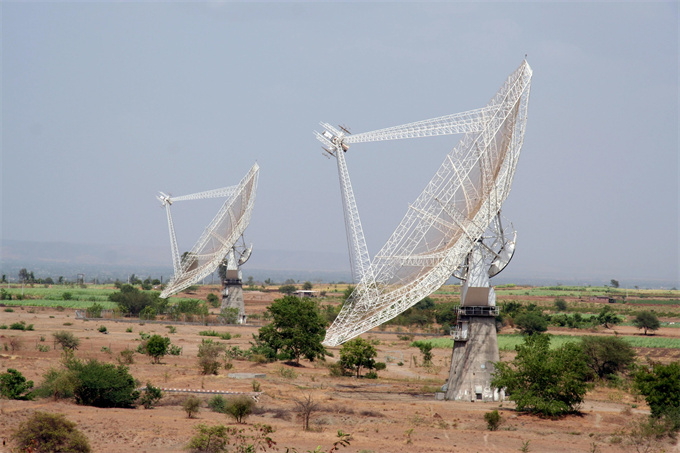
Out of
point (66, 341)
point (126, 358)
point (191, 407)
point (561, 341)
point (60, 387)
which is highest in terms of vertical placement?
point (60, 387)

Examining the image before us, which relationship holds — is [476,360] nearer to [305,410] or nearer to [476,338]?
[476,338]

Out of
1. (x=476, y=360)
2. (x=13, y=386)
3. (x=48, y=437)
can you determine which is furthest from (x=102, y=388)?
(x=476, y=360)

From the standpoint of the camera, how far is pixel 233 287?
87.7 m

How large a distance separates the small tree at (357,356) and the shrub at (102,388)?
19.6m

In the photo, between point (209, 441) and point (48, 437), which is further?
point (209, 441)

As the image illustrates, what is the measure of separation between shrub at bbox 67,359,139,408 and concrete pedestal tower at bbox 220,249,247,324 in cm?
4956

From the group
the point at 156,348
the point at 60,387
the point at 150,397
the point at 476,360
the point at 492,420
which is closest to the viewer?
the point at 492,420

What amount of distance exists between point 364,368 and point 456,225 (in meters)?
20.3

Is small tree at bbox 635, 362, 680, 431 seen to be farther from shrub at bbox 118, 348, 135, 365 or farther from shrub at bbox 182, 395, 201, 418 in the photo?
shrub at bbox 118, 348, 135, 365

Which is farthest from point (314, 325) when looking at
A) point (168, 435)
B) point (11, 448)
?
point (11, 448)

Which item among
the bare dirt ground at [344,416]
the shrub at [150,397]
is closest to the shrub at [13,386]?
the bare dirt ground at [344,416]

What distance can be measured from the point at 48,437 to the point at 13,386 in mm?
10664

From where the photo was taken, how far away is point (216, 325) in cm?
8931

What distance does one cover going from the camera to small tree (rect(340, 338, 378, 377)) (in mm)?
51469
